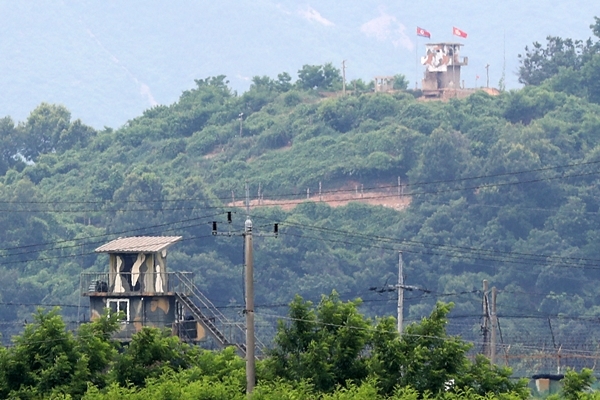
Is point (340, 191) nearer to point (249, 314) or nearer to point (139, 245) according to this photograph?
point (139, 245)

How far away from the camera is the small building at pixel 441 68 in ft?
607

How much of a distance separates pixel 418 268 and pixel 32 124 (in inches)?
2198

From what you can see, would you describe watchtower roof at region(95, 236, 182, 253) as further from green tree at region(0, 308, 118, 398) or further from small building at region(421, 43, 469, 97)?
small building at region(421, 43, 469, 97)

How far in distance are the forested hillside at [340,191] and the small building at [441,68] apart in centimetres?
362

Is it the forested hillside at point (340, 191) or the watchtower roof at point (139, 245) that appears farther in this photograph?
the forested hillside at point (340, 191)

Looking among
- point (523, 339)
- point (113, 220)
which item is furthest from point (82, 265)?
point (523, 339)

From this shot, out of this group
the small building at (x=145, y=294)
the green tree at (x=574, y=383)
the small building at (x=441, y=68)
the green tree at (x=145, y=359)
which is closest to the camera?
the green tree at (x=574, y=383)

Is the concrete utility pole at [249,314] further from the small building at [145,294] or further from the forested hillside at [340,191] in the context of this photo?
the forested hillside at [340,191]

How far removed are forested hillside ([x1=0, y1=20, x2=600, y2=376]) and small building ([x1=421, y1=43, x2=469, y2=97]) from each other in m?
3.62

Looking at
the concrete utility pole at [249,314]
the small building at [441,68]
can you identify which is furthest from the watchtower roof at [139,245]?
the small building at [441,68]

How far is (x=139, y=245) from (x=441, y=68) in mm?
92036

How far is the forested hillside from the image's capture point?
150250 millimetres

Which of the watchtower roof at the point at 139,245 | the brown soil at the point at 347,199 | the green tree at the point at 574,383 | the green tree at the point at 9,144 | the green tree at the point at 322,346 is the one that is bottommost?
the green tree at the point at 574,383

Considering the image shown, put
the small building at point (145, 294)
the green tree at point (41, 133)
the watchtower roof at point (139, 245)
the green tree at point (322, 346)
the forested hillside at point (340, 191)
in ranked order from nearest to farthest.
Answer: the green tree at point (322, 346), the small building at point (145, 294), the watchtower roof at point (139, 245), the forested hillside at point (340, 191), the green tree at point (41, 133)
